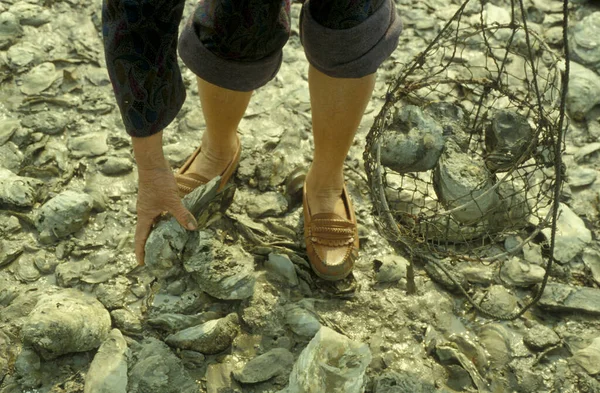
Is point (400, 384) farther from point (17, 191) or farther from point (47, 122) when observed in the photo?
point (47, 122)

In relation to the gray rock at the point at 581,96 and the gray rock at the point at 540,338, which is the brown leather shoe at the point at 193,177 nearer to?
the gray rock at the point at 540,338

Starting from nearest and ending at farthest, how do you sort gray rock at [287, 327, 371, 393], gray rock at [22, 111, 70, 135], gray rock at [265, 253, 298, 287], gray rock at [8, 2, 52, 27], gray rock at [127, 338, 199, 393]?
gray rock at [287, 327, 371, 393] < gray rock at [127, 338, 199, 393] < gray rock at [265, 253, 298, 287] < gray rock at [22, 111, 70, 135] < gray rock at [8, 2, 52, 27]

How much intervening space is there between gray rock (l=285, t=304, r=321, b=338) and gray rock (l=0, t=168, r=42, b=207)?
93 centimetres

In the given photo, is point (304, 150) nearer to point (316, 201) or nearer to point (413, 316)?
point (316, 201)

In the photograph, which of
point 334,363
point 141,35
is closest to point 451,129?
point 334,363

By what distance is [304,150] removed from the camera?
225 centimetres

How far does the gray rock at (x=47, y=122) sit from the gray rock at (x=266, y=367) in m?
1.21

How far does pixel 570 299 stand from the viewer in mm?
1821

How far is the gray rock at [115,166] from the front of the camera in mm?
2057

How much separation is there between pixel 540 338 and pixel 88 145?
5.48 ft

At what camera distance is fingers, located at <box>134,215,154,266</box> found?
1.50 m

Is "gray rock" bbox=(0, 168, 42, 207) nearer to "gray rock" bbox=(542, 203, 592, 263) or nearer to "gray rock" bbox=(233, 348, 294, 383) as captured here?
"gray rock" bbox=(233, 348, 294, 383)

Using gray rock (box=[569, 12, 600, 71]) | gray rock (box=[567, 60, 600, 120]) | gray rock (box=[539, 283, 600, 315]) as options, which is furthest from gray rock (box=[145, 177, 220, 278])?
gray rock (box=[569, 12, 600, 71])

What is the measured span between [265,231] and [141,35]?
903 millimetres
